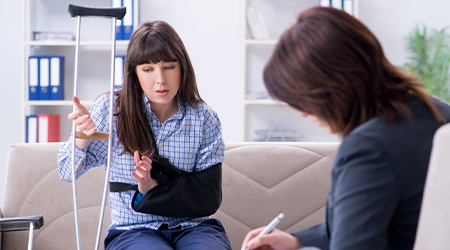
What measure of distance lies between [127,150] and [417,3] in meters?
3.02

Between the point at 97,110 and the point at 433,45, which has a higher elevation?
the point at 433,45

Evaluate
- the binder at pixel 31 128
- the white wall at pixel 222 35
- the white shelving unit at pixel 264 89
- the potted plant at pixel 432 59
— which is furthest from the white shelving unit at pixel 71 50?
the potted plant at pixel 432 59

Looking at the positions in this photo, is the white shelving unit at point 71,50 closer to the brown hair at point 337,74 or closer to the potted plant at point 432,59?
the potted plant at point 432,59

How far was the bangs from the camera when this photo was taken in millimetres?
1541

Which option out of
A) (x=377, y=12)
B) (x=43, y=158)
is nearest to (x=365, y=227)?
(x=43, y=158)

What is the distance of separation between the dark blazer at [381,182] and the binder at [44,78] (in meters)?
2.91

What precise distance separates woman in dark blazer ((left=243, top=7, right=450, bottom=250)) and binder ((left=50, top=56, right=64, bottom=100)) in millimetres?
2724

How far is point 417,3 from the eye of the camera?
141 inches

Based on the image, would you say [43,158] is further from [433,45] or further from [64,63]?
[433,45]

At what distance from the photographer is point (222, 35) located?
3.58m

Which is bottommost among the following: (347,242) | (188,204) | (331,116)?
(188,204)

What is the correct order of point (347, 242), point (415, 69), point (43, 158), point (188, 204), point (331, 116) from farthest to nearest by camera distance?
point (415, 69)
point (43, 158)
point (188, 204)
point (331, 116)
point (347, 242)

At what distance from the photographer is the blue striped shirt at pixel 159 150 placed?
1568 millimetres

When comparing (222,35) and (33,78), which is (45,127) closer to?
(33,78)
